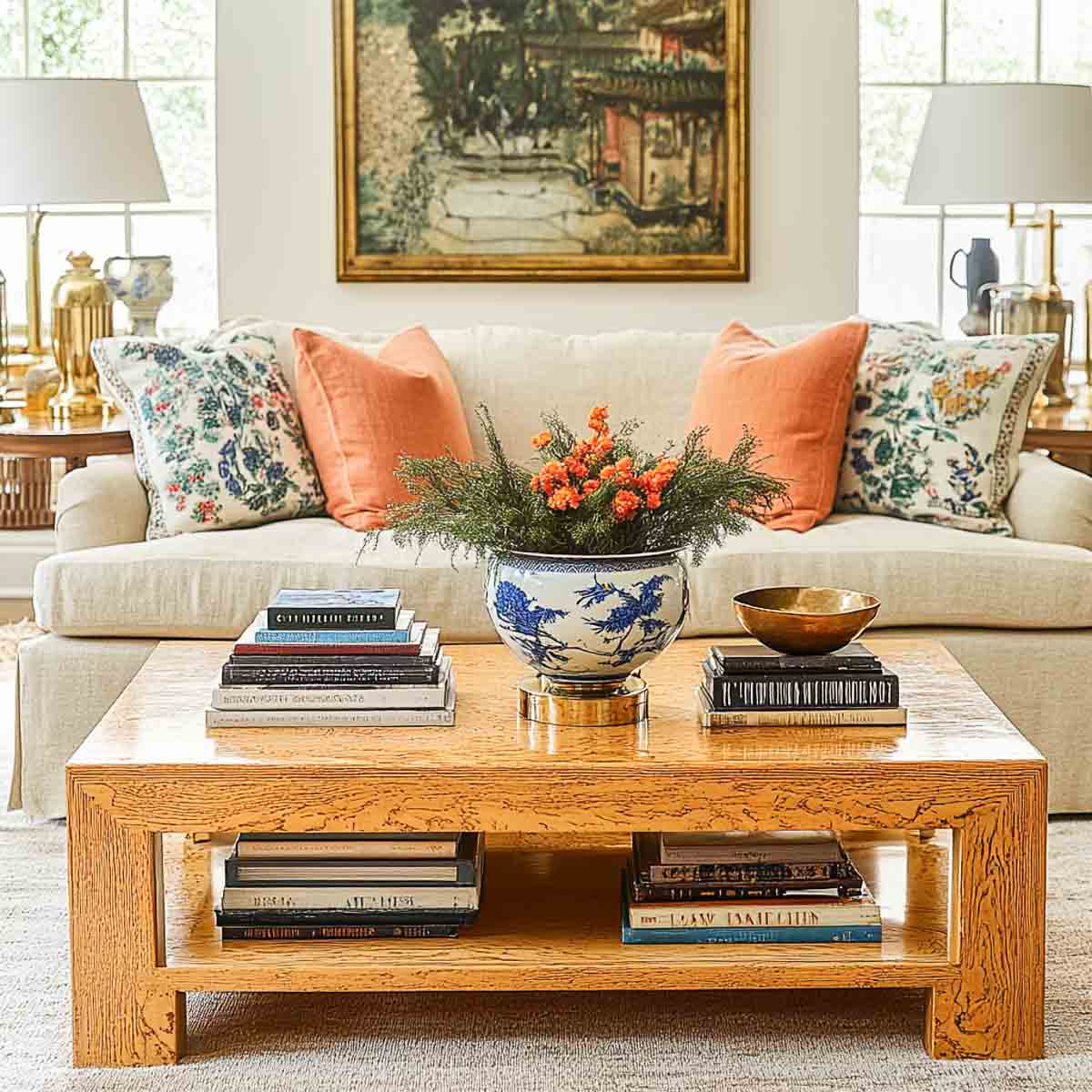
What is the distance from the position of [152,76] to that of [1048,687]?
131 inches

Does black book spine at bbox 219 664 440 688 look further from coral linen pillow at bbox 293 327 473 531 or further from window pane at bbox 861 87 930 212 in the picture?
window pane at bbox 861 87 930 212

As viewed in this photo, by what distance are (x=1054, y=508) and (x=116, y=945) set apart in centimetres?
209

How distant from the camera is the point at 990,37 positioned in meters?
5.01

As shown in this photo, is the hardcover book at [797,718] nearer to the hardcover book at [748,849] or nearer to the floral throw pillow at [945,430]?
the hardcover book at [748,849]

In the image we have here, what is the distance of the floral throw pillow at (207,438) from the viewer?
334 cm

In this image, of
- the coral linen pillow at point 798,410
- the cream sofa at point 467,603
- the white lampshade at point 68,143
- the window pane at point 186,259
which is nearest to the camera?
the cream sofa at point 467,603

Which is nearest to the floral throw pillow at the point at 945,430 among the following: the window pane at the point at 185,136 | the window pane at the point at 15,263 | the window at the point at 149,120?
the window at the point at 149,120

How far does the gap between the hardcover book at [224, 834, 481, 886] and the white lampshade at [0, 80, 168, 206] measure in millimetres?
2340

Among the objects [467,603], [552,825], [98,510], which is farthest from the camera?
[98,510]

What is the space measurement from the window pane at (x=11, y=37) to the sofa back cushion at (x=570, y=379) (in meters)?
1.80

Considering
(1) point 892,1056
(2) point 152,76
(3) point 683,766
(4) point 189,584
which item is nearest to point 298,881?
(3) point 683,766

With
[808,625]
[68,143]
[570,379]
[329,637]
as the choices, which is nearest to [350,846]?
[329,637]

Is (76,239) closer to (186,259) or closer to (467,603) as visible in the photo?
(186,259)

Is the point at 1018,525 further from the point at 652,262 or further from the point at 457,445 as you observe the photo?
the point at 652,262
